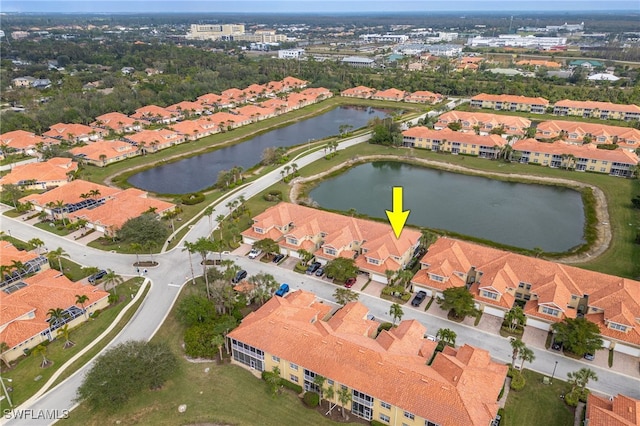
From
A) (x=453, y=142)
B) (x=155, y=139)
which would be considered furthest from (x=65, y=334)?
(x=453, y=142)

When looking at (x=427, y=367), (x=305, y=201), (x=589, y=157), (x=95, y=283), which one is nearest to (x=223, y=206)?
(x=305, y=201)

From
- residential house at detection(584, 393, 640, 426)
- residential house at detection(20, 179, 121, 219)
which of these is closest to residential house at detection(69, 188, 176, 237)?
residential house at detection(20, 179, 121, 219)

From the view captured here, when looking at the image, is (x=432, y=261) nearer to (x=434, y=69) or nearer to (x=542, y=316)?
(x=542, y=316)

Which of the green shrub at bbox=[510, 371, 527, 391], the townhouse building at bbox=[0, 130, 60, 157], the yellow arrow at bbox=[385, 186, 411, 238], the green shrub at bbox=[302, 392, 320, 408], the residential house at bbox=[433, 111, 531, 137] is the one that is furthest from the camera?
the residential house at bbox=[433, 111, 531, 137]

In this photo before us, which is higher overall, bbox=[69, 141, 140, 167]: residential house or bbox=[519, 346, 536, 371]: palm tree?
bbox=[69, 141, 140, 167]: residential house

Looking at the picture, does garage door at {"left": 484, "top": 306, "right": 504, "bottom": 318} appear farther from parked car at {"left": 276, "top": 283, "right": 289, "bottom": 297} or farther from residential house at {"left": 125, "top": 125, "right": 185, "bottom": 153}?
residential house at {"left": 125, "top": 125, "right": 185, "bottom": 153}

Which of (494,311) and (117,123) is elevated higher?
(117,123)

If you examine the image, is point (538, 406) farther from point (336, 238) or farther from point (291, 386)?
point (336, 238)
